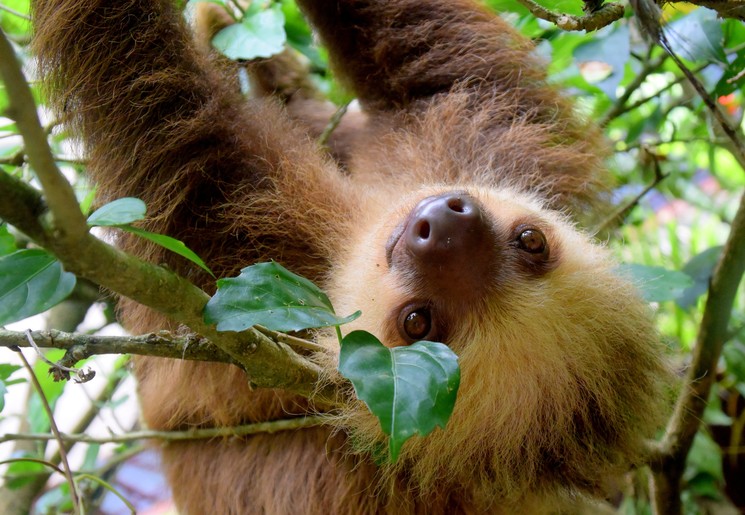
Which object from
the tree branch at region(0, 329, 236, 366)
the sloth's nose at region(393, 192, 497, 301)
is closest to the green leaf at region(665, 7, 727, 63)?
the sloth's nose at region(393, 192, 497, 301)

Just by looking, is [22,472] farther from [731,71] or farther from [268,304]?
[731,71]

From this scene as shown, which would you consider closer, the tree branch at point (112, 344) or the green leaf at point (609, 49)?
the tree branch at point (112, 344)

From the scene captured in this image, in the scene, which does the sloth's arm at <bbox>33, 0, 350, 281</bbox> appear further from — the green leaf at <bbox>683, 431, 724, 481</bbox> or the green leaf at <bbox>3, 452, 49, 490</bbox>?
the green leaf at <bbox>683, 431, 724, 481</bbox>

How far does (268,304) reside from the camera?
1495mm

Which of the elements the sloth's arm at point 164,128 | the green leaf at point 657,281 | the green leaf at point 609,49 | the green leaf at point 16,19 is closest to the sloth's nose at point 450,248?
the sloth's arm at point 164,128

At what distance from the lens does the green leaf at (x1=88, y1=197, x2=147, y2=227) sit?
1.36m

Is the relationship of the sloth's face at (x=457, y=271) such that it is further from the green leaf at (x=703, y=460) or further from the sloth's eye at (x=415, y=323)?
the green leaf at (x=703, y=460)

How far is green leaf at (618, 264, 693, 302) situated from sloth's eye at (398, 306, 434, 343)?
0.98 meters

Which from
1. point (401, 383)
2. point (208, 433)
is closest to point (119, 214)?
point (401, 383)

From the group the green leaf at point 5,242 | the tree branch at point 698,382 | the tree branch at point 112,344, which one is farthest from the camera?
the tree branch at point 698,382

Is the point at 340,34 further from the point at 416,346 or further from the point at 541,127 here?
the point at 416,346

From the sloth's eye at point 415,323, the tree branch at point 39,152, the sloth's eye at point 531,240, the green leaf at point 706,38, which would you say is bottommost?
the sloth's eye at point 415,323

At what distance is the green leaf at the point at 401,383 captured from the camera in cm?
139

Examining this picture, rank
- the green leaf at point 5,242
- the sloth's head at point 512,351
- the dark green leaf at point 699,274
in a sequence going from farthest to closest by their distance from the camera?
1. the dark green leaf at point 699,274
2. the sloth's head at point 512,351
3. the green leaf at point 5,242
